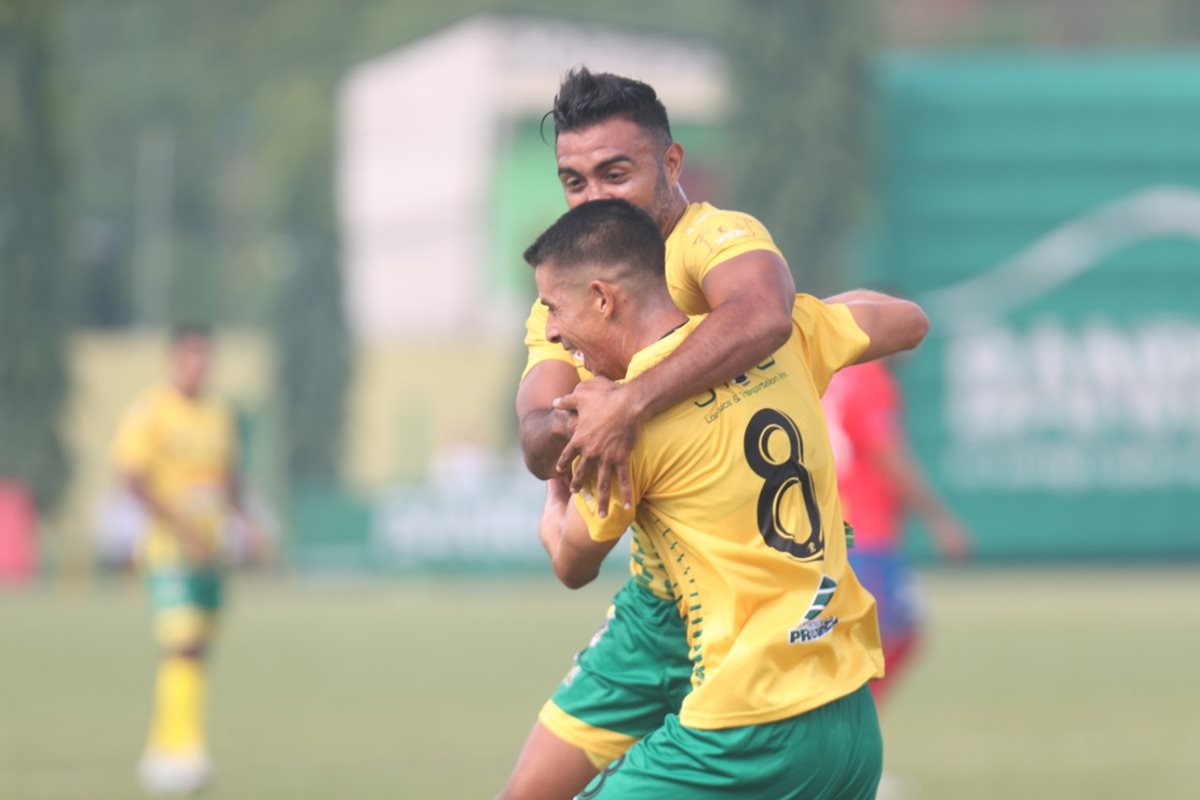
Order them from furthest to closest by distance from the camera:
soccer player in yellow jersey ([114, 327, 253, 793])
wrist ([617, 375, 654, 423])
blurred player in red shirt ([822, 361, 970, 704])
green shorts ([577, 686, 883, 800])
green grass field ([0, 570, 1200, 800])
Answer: soccer player in yellow jersey ([114, 327, 253, 793]), green grass field ([0, 570, 1200, 800]), blurred player in red shirt ([822, 361, 970, 704]), green shorts ([577, 686, 883, 800]), wrist ([617, 375, 654, 423])

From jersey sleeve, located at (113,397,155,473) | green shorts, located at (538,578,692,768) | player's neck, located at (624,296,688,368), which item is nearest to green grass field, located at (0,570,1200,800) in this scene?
jersey sleeve, located at (113,397,155,473)

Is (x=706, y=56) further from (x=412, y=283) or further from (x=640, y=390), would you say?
(x=640, y=390)

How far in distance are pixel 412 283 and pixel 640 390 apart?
100 feet

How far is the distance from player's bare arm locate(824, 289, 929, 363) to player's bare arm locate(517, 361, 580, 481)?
0.67m

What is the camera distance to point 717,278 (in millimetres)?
4531

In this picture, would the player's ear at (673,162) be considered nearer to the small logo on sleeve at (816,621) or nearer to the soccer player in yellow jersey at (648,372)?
the soccer player in yellow jersey at (648,372)

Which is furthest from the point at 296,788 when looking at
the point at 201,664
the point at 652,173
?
the point at 652,173

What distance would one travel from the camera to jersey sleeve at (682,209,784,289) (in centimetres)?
456

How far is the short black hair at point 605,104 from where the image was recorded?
15.9 feet

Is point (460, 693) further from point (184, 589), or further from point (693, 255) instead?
point (693, 255)

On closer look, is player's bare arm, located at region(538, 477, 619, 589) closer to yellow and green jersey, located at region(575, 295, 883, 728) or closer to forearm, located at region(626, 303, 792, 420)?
yellow and green jersey, located at region(575, 295, 883, 728)

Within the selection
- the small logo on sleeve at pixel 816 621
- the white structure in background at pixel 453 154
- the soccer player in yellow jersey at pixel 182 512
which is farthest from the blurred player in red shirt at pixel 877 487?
the white structure in background at pixel 453 154

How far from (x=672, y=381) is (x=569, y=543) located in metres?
0.50

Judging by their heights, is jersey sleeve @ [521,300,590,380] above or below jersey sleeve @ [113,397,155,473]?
above
